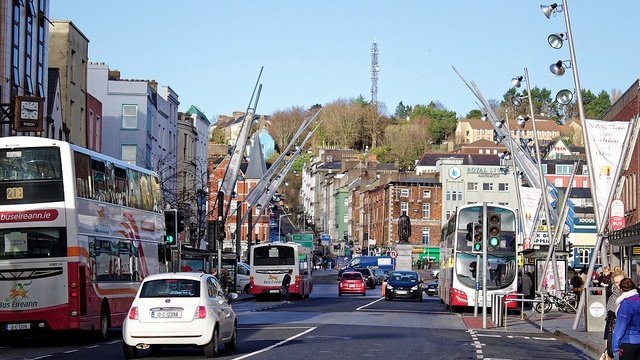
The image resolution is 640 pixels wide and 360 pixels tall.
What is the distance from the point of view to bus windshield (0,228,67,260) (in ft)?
84.0

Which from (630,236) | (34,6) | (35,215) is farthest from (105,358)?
(34,6)

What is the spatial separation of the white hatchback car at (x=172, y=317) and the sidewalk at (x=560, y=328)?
28.9 feet

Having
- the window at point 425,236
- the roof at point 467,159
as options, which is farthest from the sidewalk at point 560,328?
the roof at point 467,159

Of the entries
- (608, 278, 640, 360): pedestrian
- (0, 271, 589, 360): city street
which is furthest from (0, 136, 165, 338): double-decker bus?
(608, 278, 640, 360): pedestrian

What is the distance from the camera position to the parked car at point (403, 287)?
6234 cm

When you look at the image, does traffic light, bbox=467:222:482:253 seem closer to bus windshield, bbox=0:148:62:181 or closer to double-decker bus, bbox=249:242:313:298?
bus windshield, bbox=0:148:62:181

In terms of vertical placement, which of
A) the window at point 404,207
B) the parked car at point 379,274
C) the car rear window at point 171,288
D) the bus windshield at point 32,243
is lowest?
the parked car at point 379,274

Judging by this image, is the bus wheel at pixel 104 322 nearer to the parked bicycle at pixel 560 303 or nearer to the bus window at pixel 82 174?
the bus window at pixel 82 174

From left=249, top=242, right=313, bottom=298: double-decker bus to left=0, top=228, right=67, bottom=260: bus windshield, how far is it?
116 feet

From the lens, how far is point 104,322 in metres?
27.8

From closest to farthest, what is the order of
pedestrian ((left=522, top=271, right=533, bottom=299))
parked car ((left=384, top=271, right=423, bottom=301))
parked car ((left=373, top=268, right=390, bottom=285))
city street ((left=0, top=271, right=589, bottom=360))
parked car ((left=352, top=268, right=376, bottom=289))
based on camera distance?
city street ((left=0, top=271, right=589, bottom=360))
pedestrian ((left=522, top=271, right=533, bottom=299))
parked car ((left=384, top=271, right=423, bottom=301))
parked car ((left=352, top=268, right=376, bottom=289))
parked car ((left=373, top=268, right=390, bottom=285))

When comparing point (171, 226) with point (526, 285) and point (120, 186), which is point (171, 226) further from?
point (526, 285)

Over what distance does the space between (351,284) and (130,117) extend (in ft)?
59.6

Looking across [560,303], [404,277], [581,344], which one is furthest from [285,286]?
[581,344]
